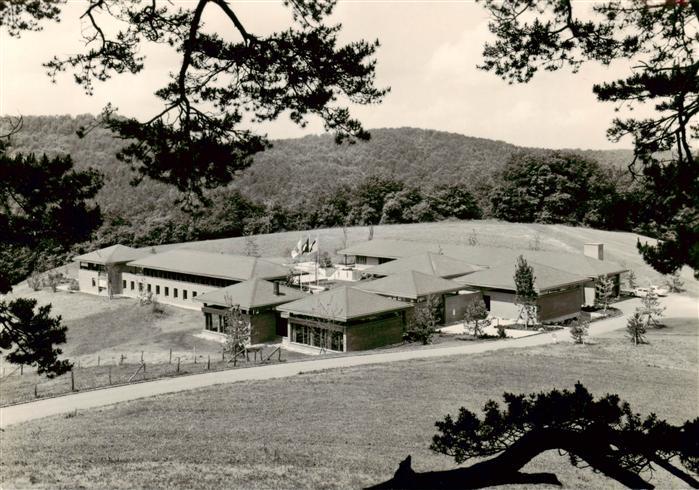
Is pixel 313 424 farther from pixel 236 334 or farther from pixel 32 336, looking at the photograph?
pixel 236 334

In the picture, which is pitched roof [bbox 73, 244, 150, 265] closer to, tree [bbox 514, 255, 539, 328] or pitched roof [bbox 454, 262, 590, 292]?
pitched roof [bbox 454, 262, 590, 292]

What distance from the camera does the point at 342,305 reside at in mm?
35344

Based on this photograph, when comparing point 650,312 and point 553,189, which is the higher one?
point 553,189

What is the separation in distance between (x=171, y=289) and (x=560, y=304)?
3352cm

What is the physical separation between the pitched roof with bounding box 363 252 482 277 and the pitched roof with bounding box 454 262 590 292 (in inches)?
81.4

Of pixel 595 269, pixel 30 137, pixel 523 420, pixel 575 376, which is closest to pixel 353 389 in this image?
pixel 575 376

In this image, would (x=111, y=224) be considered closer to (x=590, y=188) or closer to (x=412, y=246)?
(x=412, y=246)

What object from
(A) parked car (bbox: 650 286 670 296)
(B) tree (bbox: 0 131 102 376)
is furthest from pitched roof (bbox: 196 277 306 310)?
(A) parked car (bbox: 650 286 670 296)

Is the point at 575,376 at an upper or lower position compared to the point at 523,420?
lower

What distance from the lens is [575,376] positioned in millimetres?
26109

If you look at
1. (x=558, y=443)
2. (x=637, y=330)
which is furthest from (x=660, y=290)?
(x=558, y=443)

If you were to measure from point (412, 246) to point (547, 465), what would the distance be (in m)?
43.5

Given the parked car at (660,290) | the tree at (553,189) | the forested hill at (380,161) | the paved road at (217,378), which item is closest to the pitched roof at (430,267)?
the paved road at (217,378)

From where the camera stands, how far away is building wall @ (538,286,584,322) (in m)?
41.9
